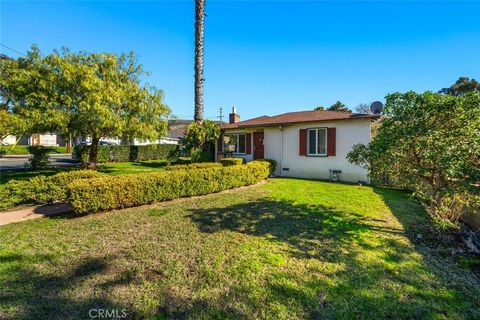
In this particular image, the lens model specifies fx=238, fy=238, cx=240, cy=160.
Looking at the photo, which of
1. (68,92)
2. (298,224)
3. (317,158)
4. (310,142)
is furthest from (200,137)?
(298,224)

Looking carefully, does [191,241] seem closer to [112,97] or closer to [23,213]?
[23,213]

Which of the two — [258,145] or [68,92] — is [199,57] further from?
[68,92]

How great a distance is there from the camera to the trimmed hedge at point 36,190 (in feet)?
20.9

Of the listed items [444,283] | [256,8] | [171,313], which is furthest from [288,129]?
[171,313]

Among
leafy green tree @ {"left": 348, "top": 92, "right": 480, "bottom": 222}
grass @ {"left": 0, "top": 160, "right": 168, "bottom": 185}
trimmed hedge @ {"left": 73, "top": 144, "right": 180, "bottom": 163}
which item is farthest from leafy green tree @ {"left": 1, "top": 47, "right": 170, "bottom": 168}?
leafy green tree @ {"left": 348, "top": 92, "right": 480, "bottom": 222}

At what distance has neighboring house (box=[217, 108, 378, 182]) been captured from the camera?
11594 mm

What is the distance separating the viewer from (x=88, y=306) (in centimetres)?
271

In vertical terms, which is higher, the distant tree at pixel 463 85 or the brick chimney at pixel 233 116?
the distant tree at pixel 463 85

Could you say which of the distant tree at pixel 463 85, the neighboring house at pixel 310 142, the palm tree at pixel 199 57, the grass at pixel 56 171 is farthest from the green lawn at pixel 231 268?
the distant tree at pixel 463 85

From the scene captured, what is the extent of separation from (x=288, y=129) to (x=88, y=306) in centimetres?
1233

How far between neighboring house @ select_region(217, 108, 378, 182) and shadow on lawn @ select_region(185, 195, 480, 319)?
21.4ft

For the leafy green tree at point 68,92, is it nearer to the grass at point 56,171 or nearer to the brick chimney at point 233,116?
the grass at point 56,171

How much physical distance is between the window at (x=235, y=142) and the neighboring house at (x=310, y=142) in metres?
0.07

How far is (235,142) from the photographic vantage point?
54.4ft
